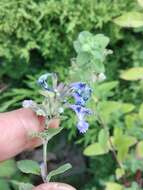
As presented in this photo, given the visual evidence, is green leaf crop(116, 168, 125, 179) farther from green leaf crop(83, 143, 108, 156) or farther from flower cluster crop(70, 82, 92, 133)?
flower cluster crop(70, 82, 92, 133)

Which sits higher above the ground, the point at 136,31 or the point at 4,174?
the point at 136,31

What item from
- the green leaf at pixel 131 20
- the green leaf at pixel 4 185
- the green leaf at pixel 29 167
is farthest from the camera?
the green leaf at pixel 4 185

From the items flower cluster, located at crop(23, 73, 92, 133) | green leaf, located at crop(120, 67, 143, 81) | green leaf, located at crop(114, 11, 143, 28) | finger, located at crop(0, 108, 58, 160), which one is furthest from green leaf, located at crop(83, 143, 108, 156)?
flower cluster, located at crop(23, 73, 92, 133)

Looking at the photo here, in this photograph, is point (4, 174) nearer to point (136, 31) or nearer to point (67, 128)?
point (67, 128)

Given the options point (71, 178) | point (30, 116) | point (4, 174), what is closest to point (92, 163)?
point (71, 178)

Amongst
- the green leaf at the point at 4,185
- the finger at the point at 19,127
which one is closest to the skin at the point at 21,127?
the finger at the point at 19,127

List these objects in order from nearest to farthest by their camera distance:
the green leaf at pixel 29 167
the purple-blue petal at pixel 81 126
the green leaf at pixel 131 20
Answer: the purple-blue petal at pixel 81 126, the green leaf at pixel 29 167, the green leaf at pixel 131 20

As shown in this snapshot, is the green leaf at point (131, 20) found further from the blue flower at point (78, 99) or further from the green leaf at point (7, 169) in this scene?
the blue flower at point (78, 99)

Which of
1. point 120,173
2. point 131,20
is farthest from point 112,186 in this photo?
point 131,20

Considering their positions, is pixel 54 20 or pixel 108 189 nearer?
pixel 108 189
